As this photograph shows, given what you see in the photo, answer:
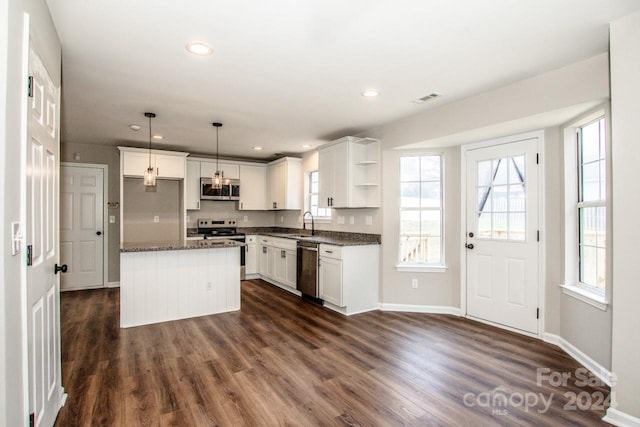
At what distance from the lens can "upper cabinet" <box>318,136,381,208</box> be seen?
4.58 metres

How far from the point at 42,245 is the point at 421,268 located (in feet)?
12.3

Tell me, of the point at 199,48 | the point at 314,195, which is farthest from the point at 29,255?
the point at 314,195

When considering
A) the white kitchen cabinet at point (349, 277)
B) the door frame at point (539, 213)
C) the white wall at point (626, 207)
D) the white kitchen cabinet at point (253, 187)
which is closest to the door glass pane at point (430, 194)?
the door frame at point (539, 213)

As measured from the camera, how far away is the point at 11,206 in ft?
4.23

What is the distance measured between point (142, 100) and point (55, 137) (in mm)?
1589

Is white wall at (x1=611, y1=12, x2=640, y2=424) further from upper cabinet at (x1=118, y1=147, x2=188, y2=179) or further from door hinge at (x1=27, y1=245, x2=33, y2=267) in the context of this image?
upper cabinet at (x1=118, y1=147, x2=188, y2=179)

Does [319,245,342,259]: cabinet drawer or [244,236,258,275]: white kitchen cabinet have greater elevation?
[319,245,342,259]: cabinet drawer

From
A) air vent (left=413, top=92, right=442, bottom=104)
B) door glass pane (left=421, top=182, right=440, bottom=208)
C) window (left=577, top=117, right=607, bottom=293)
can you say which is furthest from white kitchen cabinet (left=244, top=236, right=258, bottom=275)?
window (left=577, top=117, right=607, bottom=293)

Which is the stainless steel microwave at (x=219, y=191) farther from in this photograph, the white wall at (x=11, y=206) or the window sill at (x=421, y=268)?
the white wall at (x=11, y=206)

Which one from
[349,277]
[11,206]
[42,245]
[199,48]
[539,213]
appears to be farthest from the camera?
[349,277]

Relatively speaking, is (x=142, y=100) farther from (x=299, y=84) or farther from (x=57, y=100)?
(x=299, y=84)

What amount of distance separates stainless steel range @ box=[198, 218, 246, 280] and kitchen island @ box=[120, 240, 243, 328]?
193 cm

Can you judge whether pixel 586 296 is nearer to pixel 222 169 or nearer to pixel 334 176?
pixel 334 176

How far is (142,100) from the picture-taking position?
353cm
